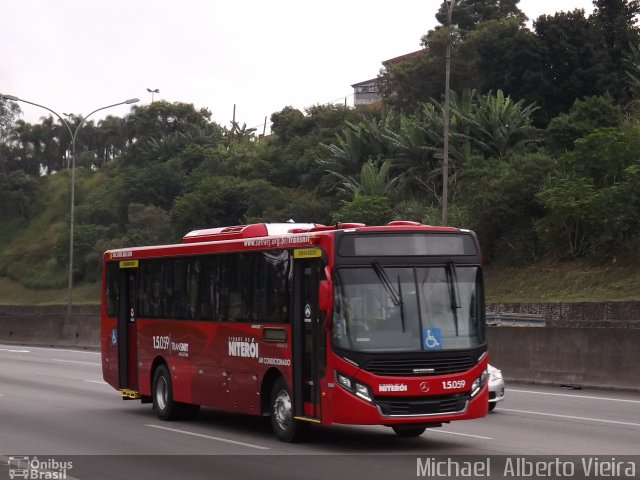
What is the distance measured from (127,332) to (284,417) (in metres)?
6.12

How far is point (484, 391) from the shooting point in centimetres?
1340

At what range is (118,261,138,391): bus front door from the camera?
1920 cm

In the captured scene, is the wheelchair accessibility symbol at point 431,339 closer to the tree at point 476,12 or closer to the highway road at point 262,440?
the highway road at point 262,440

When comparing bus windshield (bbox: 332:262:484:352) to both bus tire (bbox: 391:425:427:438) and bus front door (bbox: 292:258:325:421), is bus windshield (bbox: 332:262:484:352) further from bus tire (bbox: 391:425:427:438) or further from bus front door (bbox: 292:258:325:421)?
bus tire (bbox: 391:425:427:438)

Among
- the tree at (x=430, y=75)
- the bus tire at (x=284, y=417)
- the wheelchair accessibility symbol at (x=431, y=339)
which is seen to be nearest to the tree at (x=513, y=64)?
the tree at (x=430, y=75)

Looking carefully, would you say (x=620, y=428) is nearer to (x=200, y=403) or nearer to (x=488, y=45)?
(x=200, y=403)

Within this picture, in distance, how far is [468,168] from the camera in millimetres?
47094

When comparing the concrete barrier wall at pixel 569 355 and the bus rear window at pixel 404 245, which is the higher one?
the bus rear window at pixel 404 245

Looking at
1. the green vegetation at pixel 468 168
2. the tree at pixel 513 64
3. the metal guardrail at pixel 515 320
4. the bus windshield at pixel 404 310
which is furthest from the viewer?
the tree at pixel 513 64

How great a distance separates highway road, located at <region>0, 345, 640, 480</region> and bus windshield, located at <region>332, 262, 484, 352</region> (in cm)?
140

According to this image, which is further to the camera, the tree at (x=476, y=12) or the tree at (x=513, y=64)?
the tree at (x=476, y=12)

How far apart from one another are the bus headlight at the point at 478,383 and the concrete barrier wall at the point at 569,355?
10006mm

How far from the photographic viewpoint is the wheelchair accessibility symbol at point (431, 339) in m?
12.9

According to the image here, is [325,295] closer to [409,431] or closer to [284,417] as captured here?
[284,417]
